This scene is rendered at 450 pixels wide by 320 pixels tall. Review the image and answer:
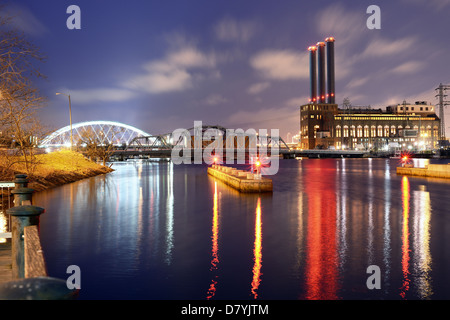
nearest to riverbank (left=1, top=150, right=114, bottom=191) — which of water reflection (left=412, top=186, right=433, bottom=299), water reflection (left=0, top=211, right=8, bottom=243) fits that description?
water reflection (left=0, top=211, right=8, bottom=243)

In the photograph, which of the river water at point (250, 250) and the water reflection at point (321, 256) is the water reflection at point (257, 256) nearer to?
the river water at point (250, 250)

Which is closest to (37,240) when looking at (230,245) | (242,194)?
(230,245)

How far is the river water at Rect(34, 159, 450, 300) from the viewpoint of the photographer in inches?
445

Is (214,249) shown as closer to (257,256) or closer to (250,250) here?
(250,250)

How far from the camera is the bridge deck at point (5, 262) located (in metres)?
8.23

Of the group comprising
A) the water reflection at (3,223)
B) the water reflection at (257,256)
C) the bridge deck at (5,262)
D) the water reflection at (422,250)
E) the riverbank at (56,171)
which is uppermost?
the riverbank at (56,171)

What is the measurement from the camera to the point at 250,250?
15.9 meters

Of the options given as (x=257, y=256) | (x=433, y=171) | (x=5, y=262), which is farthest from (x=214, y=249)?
(x=433, y=171)

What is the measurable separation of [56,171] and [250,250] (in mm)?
40292

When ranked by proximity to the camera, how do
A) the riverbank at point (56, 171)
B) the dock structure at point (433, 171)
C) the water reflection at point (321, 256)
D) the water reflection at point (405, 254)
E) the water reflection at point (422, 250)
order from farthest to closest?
the dock structure at point (433, 171) < the riverbank at point (56, 171) < the water reflection at point (422, 250) < the water reflection at point (405, 254) < the water reflection at point (321, 256)

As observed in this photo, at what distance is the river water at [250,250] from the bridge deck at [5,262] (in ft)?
7.87

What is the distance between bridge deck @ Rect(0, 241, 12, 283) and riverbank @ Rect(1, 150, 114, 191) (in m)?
19.7

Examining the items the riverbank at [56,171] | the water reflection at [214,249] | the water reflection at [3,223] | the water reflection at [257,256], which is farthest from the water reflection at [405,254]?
the riverbank at [56,171]

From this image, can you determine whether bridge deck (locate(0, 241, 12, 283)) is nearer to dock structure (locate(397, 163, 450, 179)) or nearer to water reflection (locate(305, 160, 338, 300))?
water reflection (locate(305, 160, 338, 300))
